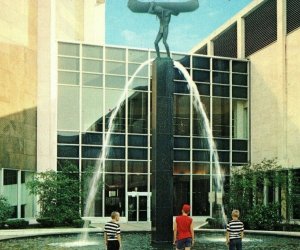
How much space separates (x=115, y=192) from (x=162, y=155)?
2281 cm

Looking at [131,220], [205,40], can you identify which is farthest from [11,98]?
[205,40]

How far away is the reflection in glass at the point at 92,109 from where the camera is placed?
137 ft

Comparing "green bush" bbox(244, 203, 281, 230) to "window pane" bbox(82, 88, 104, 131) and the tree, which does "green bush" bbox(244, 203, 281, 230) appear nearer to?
the tree

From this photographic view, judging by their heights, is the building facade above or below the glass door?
above

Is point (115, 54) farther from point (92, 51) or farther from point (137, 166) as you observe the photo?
point (137, 166)

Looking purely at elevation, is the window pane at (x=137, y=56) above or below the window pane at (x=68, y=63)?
above

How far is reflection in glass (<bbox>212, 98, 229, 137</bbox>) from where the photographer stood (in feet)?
149

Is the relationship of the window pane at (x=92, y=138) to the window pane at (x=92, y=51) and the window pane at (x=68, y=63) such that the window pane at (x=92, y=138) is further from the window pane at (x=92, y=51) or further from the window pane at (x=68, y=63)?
the window pane at (x=92, y=51)

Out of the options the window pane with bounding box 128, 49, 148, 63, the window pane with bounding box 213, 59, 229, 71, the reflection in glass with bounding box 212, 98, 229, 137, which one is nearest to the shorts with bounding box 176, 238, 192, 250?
the window pane with bounding box 128, 49, 148, 63

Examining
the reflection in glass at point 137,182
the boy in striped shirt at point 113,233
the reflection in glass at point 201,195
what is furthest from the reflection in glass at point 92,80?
the boy in striped shirt at point 113,233

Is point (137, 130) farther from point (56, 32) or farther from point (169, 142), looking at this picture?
point (169, 142)

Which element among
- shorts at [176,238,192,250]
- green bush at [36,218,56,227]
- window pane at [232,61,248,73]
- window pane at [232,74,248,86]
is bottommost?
green bush at [36,218,56,227]

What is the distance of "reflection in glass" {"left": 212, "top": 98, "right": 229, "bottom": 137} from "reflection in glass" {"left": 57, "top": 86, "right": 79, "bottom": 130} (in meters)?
11.3

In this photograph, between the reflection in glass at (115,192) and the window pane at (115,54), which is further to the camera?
the window pane at (115,54)
